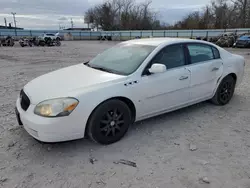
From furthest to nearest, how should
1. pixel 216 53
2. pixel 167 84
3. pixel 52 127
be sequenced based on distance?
pixel 216 53 < pixel 167 84 < pixel 52 127

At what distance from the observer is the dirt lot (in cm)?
231

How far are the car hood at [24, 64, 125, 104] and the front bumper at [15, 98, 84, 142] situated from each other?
0.75ft

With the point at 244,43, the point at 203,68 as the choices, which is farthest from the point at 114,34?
the point at 203,68

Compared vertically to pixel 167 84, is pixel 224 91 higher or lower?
lower

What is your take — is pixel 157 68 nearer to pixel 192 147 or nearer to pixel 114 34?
pixel 192 147

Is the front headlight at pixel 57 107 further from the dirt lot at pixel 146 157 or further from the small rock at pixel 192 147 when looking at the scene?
the small rock at pixel 192 147

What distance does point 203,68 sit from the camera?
385 cm

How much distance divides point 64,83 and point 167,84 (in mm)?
1560

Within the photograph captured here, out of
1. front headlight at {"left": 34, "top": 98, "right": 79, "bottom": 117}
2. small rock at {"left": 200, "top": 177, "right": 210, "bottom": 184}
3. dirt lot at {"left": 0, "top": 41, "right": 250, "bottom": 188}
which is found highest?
front headlight at {"left": 34, "top": 98, "right": 79, "bottom": 117}

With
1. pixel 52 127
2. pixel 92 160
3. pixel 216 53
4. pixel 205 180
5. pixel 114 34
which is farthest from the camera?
pixel 114 34

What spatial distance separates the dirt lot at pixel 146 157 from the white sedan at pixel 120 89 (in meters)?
0.28

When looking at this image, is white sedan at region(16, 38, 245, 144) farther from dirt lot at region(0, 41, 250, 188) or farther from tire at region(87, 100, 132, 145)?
dirt lot at region(0, 41, 250, 188)

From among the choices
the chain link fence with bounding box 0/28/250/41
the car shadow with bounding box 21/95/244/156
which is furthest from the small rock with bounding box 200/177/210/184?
the chain link fence with bounding box 0/28/250/41

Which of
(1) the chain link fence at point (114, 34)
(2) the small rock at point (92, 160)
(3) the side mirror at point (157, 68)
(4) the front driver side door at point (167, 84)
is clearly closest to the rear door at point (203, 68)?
(4) the front driver side door at point (167, 84)
